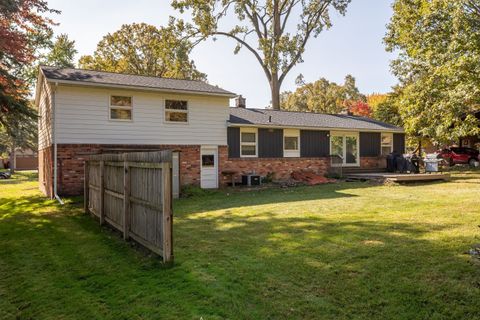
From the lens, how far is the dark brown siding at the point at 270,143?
17.9 m

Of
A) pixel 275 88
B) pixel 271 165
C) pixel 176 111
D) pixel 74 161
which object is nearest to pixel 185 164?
pixel 176 111

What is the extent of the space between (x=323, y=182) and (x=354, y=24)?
10.5 metres

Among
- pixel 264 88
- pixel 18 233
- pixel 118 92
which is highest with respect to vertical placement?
pixel 264 88

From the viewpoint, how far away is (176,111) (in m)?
15.4

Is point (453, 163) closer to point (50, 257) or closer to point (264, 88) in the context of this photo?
point (264, 88)

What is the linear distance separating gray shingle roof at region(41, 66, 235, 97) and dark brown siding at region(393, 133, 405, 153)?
12.8 metres

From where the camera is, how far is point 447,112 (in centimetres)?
1535

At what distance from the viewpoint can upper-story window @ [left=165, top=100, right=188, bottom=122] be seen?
15.3 m

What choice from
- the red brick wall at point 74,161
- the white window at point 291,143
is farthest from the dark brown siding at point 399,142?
the red brick wall at point 74,161

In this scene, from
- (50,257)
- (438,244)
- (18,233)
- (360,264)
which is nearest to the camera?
(360,264)

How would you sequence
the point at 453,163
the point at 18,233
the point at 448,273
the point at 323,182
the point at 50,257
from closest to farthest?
1. the point at 448,273
2. the point at 50,257
3. the point at 18,233
4. the point at 323,182
5. the point at 453,163

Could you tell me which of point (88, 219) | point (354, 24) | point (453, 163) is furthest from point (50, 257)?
point (453, 163)

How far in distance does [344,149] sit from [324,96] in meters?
31.9

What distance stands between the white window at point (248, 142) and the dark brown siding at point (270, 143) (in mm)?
267
